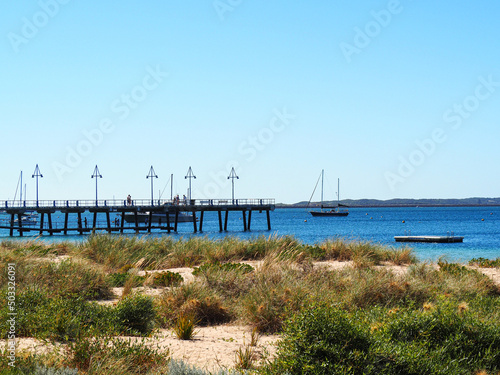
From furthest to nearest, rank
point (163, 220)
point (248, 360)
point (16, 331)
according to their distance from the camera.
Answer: point (163, 220)
point (16, 331)
point (248, 360)

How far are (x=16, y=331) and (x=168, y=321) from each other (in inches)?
105

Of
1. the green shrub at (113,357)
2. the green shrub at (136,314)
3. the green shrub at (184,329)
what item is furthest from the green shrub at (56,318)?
the green shrub at (184,329)

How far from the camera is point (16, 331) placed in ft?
25.9

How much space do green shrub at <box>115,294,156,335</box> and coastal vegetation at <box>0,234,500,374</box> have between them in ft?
0.06

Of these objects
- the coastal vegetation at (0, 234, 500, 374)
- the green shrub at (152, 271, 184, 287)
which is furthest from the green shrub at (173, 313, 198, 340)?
the green shrub at (152, 271, 184, 287)

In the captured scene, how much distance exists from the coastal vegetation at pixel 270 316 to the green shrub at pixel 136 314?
2cm

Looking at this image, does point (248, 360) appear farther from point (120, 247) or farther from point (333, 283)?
point (120, 247)

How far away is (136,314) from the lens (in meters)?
8.89

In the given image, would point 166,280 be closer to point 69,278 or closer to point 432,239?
point 69,278

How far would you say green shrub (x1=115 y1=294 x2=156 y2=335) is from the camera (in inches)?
343

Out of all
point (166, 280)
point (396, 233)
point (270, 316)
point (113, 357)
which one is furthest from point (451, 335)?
point (396, 233)

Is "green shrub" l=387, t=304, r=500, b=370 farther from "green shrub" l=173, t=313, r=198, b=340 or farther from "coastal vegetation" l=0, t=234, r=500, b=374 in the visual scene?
"green shrub" l=173, t=313, r=198, b=340

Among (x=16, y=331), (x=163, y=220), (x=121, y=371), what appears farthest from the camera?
(x=163, y=220)

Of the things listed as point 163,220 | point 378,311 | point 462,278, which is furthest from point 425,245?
point 163,220
